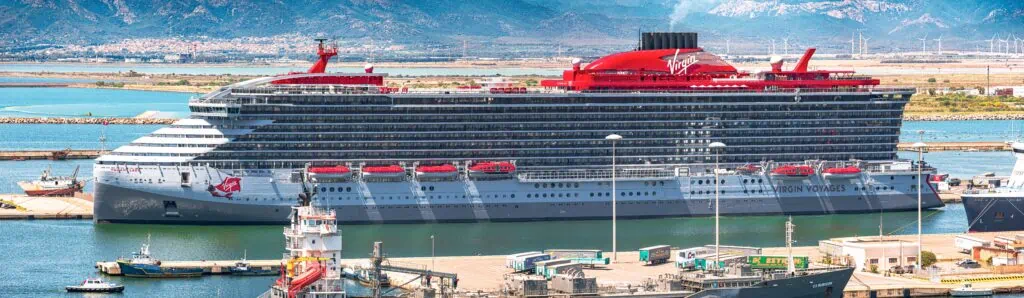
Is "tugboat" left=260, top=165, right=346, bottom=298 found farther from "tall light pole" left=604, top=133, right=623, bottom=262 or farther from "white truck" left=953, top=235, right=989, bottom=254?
"white truck" left=953, top=235, right=989, bottom=254

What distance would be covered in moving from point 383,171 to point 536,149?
7.24 metres

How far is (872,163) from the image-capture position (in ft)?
306

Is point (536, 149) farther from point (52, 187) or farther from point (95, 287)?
point (95, 287)

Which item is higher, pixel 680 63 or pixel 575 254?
pixel 680 63

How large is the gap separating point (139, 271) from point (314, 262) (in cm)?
1848

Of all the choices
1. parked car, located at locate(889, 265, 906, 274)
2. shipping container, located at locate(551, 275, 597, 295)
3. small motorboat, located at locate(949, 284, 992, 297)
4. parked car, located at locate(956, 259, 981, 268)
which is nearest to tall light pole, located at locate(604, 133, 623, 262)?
parked car, located at locate(889, 265, 906, 274)

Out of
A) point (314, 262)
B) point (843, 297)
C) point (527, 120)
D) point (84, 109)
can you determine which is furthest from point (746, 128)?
point (84, 109)

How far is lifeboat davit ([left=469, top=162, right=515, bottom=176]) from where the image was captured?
282 feet

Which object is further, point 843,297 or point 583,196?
point 583,196

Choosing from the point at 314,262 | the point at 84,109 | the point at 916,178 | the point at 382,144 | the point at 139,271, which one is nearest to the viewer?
the point at 314,262

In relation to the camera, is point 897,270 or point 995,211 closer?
point 897,270

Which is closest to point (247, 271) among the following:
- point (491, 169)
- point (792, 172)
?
point (491, 169)

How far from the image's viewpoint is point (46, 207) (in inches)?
3568

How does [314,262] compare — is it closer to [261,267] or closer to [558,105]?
[261,267]
